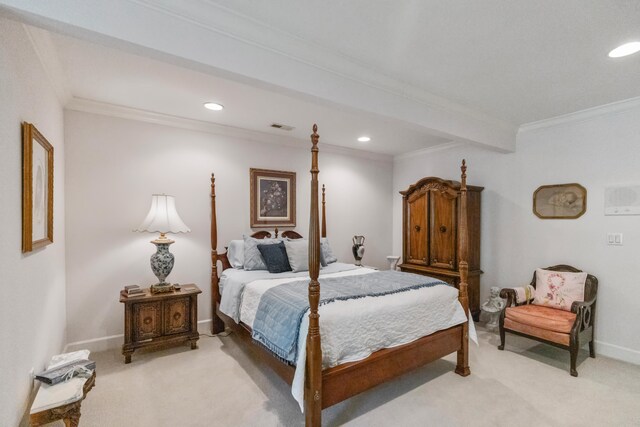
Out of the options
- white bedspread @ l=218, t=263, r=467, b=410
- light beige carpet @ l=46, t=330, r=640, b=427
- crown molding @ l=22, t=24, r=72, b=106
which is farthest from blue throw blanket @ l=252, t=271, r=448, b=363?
crown molding @ l=22, t=24, r=72, b=106

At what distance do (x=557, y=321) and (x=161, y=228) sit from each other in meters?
3.97

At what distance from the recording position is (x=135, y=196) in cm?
346

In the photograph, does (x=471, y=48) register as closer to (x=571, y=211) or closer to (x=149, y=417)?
(x=571, y=211)

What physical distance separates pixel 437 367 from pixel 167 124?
3.90m

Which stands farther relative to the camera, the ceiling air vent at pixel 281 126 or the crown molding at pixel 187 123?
the ceiling air vent at pixel 281 126

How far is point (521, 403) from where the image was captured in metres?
2.36

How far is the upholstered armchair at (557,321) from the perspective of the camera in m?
2.84

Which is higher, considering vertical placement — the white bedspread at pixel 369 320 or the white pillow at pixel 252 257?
the white pillow at pixel 252 257

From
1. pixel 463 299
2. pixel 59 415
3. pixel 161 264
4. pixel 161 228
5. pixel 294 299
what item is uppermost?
pixel 161 228

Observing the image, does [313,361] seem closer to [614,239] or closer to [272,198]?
[272,198]

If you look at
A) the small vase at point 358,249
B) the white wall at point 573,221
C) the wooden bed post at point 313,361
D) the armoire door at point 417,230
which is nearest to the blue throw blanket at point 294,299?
the wooden bed post at point 313,361

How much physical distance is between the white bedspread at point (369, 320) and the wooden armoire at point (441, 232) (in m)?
1.37

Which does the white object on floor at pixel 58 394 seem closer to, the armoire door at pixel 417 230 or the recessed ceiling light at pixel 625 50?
the armoire door at pixel 417 230

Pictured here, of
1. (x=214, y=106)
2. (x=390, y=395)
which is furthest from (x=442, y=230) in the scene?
(x=214, y=106)
